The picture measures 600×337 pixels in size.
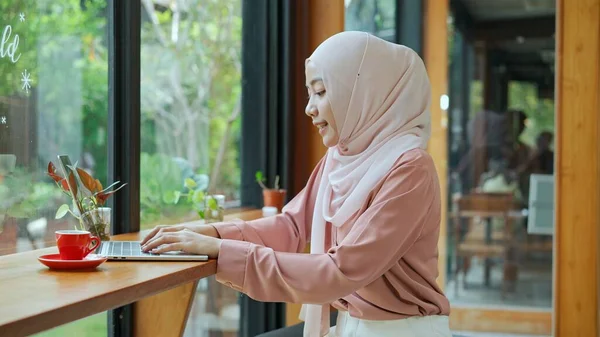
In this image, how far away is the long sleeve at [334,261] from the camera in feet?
5.18

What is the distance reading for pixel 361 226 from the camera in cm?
163

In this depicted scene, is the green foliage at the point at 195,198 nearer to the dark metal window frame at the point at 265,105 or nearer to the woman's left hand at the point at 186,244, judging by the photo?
the dark metal window frame at the point at 265,105

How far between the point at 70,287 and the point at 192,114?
1615 millimetres

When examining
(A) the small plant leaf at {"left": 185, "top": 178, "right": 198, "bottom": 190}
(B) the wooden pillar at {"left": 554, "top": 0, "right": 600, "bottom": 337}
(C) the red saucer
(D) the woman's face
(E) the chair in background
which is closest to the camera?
(C) the red saucer

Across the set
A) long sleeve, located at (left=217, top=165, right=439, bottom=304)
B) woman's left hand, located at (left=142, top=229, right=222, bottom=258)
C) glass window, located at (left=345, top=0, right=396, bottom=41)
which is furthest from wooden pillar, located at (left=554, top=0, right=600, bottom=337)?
woman's left hand, located at (left=142, top=229, right=222, bottom=258)

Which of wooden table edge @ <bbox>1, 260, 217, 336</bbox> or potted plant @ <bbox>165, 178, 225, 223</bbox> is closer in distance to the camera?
wooden table edge @ <bbox>1, 260, 217, 336</bbox>

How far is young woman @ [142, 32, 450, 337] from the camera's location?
62.6 inches

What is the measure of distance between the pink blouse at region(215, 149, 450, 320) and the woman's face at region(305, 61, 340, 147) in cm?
21

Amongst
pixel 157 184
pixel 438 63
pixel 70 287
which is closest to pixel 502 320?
pixel 438 63

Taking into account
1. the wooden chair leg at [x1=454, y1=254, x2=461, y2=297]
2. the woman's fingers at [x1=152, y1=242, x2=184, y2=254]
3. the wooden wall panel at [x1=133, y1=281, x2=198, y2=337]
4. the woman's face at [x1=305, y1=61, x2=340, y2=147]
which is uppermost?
the woman's face at [x1=305, y1=61, x2=340, y2=147]

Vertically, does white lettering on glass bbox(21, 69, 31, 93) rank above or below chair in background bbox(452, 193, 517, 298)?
above

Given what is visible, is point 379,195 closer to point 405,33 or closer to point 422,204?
point 422,204

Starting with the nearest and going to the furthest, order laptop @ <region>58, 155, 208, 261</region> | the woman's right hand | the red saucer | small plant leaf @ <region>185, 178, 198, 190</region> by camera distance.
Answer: the red saucer < laptop @ <region>58, 155, 208, 261</region> < the woman's right hand < small plant leaf @ <region>185, 178, 198, 190</region>

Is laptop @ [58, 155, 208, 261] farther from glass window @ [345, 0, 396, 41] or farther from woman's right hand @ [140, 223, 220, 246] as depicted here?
glass window @ [345, 0, 396, 41]
